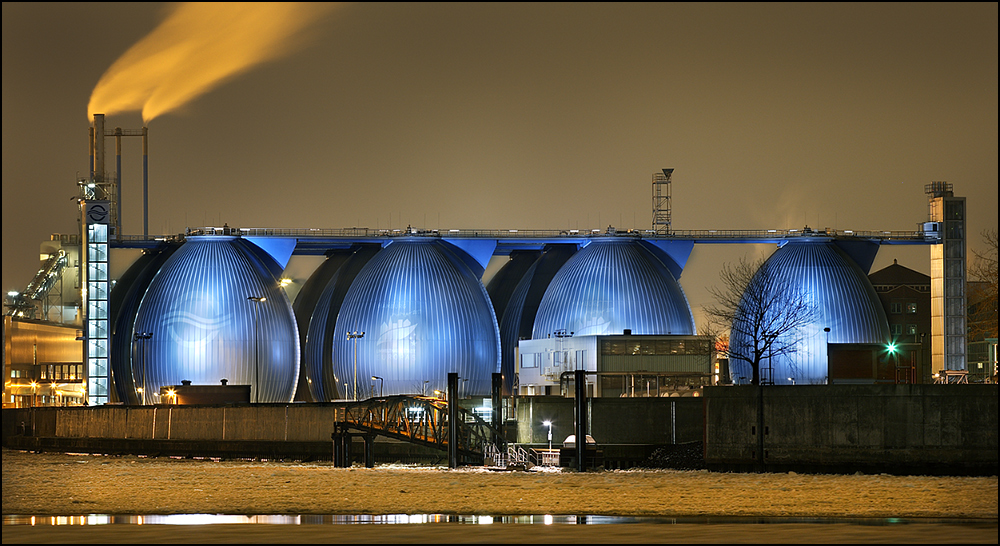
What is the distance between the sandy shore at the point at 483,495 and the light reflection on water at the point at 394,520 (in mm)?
921

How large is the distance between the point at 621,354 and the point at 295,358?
25.3m

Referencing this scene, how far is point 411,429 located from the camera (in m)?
57.3

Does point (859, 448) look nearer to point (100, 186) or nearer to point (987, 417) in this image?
point (987, 417)

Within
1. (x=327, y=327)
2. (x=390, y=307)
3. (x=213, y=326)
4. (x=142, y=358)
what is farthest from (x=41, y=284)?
(x=390, y=307)

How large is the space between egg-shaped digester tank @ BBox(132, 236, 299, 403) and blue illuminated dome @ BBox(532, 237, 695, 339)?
58.1ft

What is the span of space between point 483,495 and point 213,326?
53.3 m

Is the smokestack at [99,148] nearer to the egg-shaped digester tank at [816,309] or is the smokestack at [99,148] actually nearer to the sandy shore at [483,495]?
the egg-shaped digester tank at [816,309]

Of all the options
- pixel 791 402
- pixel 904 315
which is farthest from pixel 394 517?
pixel 904 315

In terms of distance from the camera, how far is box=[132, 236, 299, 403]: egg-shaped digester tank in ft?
290

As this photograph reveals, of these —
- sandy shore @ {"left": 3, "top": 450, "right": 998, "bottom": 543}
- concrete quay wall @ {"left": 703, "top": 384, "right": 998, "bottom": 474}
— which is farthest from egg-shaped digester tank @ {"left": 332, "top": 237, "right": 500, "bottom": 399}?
concrete quay wall @ {"left": 703, "top": 384, "right": 998, "bottom": 474}

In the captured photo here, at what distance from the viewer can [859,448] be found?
4531 cm

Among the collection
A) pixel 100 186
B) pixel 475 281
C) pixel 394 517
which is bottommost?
pixel 394 517

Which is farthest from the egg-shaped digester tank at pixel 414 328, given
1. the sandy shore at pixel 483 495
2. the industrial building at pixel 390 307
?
the sandy shore at pixel 483 495

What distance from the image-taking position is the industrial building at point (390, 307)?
8644 centimetres
